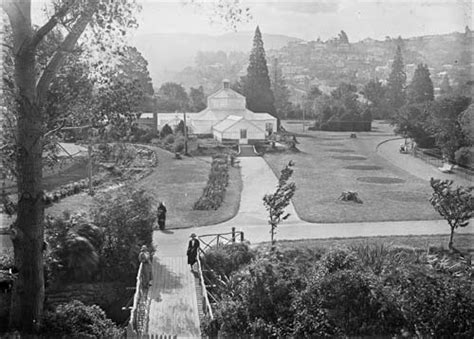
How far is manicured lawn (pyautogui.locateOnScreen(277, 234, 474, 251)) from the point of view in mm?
16359

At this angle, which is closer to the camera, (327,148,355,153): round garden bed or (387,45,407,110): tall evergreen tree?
(327,148,355,153): round garden bed

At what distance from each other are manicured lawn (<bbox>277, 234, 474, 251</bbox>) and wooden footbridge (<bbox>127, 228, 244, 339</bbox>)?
3635 millimetres

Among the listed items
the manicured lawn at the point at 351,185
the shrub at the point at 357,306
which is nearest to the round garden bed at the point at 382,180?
the manicured lawn at the point at 351,185

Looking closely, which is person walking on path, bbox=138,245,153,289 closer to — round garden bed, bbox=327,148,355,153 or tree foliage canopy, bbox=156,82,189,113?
round garden bed, bbox=327,148,355,153

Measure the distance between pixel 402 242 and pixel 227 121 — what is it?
2945 cm

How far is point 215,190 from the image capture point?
23938 mm

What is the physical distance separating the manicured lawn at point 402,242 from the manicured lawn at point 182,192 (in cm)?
398

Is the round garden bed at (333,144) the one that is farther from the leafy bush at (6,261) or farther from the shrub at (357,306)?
the shrub at (357,306)

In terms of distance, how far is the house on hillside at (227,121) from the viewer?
141ft

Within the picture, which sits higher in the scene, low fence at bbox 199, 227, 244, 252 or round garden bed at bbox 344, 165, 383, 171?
round garden bed at bbox 344, 165, 383, 171

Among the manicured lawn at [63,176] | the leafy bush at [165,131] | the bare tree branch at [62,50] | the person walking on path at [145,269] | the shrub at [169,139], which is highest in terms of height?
the bare tree branch at [62,50]

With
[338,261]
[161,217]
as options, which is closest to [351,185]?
[161,217]

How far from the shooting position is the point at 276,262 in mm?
9719

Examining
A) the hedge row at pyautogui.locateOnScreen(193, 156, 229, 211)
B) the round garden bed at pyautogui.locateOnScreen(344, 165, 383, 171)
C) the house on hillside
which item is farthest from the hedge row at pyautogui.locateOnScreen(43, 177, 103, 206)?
the house on hillside
